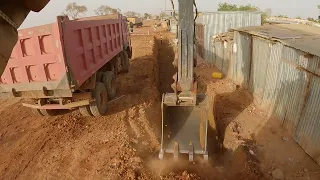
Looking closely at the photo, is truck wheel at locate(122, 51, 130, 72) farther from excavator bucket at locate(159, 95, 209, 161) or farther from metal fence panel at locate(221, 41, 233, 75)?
excavator bucket at locate(159, 95, 209, 161)

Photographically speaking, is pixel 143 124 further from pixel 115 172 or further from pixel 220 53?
pixel 220 53

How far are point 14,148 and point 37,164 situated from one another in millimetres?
1142

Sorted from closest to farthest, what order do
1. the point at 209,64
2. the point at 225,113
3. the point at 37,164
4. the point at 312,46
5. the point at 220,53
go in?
the point at 37,164 < the point at 312,46 < the point at 225,113 < the point at 220,53 < the point at 209,64

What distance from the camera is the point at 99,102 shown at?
24.0 ft

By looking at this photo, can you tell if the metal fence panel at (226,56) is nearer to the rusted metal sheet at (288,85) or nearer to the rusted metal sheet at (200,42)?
the rusted metal sheet at (288,85)

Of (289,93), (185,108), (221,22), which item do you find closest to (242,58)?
(289,93)

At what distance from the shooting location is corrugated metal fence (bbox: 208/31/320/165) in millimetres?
5742

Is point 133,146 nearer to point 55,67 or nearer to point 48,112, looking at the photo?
point 55,67

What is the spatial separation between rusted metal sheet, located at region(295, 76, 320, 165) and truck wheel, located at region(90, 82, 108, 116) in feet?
18.3

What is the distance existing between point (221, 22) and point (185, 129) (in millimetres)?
9638

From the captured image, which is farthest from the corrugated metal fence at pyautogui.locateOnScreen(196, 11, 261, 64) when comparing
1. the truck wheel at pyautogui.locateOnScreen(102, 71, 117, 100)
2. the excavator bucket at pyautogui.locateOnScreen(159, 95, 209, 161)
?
the excavator bucket at pyautogui.locateOnScreen(159, 95, 209, 161)

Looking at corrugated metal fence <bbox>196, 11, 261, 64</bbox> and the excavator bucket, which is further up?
corrugated metal fence <bbox>196, 11, 261, 64</bbox>

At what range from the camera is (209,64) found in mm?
15234

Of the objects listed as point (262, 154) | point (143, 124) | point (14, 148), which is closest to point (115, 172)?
point (143, 124)
